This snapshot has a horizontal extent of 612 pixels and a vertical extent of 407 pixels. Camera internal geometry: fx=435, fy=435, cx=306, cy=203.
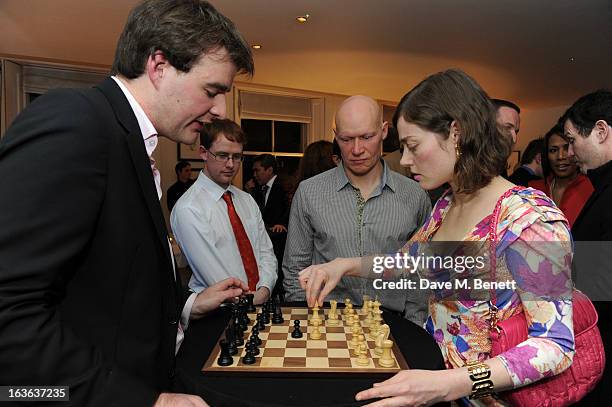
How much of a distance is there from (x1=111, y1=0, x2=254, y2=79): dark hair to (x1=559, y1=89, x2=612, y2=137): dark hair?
1.96 m

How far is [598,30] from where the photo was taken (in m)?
5.65

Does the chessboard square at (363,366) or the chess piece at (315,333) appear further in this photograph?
the chess piece at (315,333)

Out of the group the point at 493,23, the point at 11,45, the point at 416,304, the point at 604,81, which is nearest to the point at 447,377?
the point at 416,304

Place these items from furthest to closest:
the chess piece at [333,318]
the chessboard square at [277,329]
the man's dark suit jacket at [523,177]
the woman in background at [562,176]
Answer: the man's dark suit jacket at [523,177]
the woman in background at [562,176]
the chess piece at [333,318]
the chessboard square at [277,329]

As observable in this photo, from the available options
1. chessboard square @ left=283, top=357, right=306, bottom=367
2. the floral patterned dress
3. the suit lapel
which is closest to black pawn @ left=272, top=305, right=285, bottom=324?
chessboard square @ left=283, top=357, right=306, bottom=367

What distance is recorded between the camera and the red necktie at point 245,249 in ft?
7.97

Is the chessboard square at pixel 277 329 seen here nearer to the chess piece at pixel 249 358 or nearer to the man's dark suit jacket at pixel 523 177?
the chess piece at pixel 249 358

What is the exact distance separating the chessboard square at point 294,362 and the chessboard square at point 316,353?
0.05 m

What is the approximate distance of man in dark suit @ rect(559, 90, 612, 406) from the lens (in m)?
2.00

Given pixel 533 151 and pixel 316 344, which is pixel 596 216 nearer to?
pixel 316 344

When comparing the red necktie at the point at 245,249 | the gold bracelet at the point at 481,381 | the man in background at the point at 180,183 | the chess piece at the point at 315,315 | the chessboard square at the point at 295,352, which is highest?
the gold bracelet at the point at 481,381

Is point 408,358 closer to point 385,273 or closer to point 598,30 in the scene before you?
point 385,273

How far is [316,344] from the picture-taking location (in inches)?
57.1

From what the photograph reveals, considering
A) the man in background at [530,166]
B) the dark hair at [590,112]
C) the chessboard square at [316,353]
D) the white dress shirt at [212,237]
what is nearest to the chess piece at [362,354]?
the chessboard square at [316,353]
